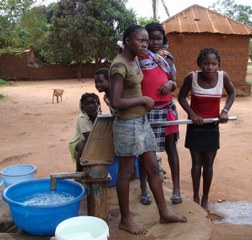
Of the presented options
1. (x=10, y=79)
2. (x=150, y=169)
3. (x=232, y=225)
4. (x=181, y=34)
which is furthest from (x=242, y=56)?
(x=10, y=79)

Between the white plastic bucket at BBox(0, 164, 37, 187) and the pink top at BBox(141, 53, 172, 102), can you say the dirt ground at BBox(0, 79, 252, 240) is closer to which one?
the white plastic bucket at BBox(0, 164, 37, 187)

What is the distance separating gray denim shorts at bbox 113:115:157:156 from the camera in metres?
2.22

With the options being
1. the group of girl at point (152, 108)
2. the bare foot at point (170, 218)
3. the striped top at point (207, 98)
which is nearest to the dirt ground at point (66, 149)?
the bare foot at point (170, 218)

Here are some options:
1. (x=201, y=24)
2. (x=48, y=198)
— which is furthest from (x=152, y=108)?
(x=201, y=24)

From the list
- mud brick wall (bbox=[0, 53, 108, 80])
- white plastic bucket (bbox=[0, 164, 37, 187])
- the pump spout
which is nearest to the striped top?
the pump spout

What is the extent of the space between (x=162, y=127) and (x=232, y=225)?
1083 mm

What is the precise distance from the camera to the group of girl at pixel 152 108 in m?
2.17

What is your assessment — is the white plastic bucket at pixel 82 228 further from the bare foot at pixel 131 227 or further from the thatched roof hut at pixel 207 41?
the thatched roof hut at pixel 207 41

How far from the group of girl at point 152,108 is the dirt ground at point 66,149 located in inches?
26.5

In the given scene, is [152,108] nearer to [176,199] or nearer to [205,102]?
[205,102]

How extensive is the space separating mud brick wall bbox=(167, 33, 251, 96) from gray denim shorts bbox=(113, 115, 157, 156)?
8.15 meters

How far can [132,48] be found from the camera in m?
2.17

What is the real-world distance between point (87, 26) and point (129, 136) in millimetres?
14685

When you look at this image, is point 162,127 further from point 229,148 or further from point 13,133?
point 13,133
